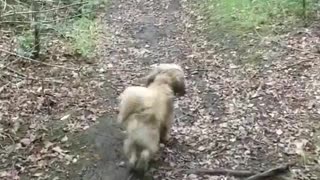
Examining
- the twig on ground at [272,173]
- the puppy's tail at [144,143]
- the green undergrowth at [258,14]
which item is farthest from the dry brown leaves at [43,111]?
the green undergrowth at [258,14]

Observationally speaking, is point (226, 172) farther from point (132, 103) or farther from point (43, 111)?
point (43, 111)

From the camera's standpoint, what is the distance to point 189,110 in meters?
6.45

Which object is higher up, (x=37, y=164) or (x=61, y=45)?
(x=61, y=45)

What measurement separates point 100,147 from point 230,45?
161 inches

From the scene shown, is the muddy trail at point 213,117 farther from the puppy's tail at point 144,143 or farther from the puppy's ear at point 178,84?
the puppy's ear at point 178,84

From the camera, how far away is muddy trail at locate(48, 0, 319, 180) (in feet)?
16.9

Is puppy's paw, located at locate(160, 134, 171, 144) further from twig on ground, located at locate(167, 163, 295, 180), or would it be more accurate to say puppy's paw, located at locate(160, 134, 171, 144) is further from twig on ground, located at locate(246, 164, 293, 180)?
twig on ground, located at locate(246, 164, 293, 180)

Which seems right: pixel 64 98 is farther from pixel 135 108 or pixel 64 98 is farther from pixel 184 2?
pixel 184 2

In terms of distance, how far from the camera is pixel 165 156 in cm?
536

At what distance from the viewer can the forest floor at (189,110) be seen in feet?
17.0

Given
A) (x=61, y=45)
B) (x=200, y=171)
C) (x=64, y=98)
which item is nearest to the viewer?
(x=200, y=171)

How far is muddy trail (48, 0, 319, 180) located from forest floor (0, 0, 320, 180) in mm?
12

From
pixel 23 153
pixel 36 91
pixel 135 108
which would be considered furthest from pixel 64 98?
pixel 135 108

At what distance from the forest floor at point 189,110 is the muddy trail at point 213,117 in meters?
0.01
